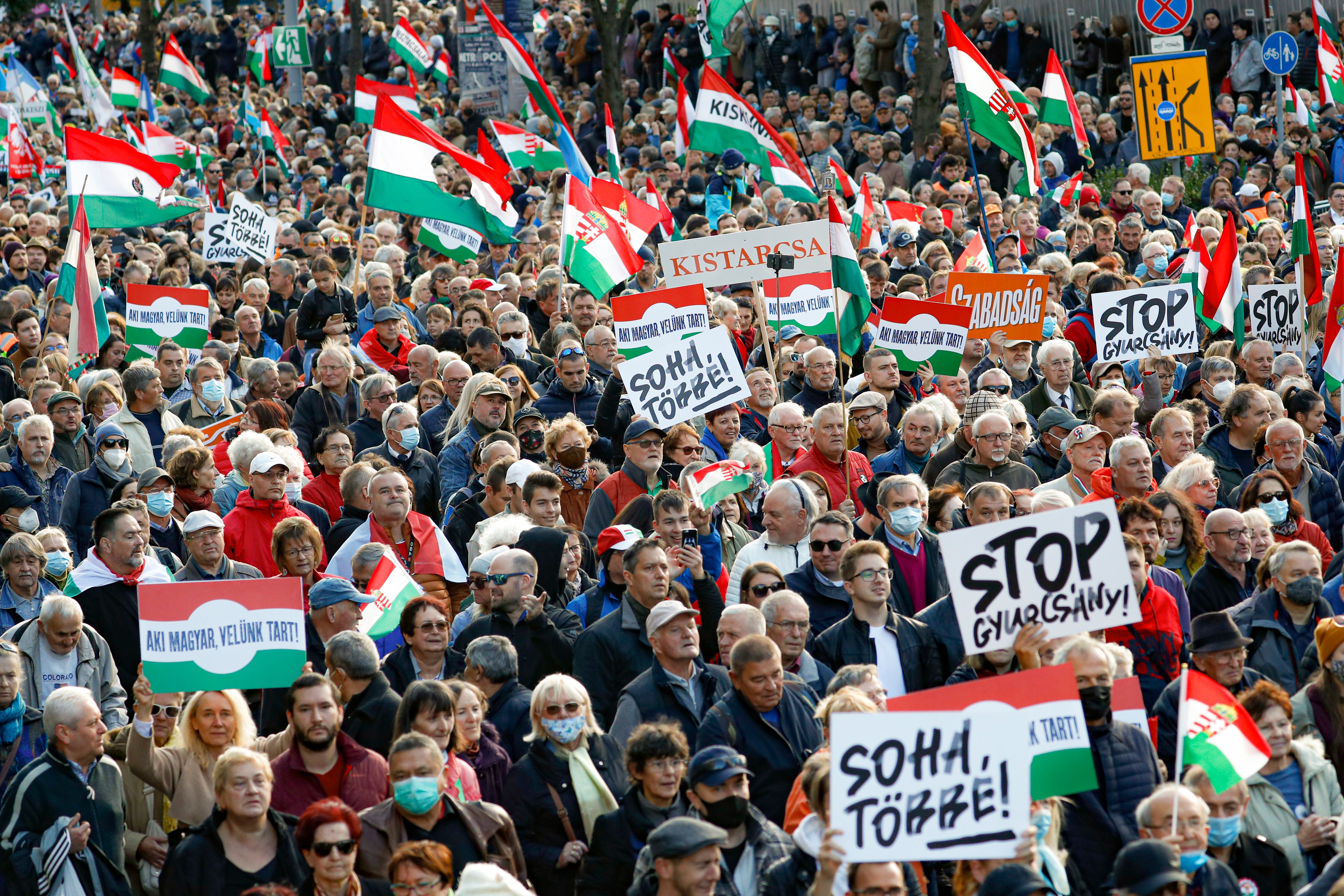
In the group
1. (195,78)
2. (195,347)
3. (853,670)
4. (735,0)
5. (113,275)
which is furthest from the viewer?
(195,78)

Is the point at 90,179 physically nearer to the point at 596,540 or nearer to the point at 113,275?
the point at 113,275

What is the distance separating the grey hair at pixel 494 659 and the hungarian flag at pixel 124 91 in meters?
21.2

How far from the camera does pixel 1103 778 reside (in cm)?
653

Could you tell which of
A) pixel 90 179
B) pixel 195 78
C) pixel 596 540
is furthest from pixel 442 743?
pixel 195 78

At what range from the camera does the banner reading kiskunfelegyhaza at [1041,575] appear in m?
6.85

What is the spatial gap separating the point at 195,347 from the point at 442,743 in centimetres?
812

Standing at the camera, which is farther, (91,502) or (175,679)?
(91,502)

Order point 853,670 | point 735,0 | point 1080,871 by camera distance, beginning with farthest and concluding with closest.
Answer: point 735,0 → point 853,670 → point 1080,871

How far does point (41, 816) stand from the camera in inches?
263

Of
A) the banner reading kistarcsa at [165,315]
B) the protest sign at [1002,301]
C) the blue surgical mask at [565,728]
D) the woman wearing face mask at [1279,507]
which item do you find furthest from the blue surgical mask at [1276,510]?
the banner reading kistarcsa at [165,315]

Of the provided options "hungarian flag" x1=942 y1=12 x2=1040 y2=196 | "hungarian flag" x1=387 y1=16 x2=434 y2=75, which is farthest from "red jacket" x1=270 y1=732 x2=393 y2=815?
"hungarian flag" x1=387 y1=16 x2=434 y2=75

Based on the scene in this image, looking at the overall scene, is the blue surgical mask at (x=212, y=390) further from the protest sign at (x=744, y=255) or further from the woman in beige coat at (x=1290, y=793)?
the woman in beige coat at (x=1290, y=793)

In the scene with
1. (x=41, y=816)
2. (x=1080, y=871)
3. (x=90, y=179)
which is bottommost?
(x=1080, y=871)

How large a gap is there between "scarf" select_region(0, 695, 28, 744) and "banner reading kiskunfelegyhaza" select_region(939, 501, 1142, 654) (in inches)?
143
